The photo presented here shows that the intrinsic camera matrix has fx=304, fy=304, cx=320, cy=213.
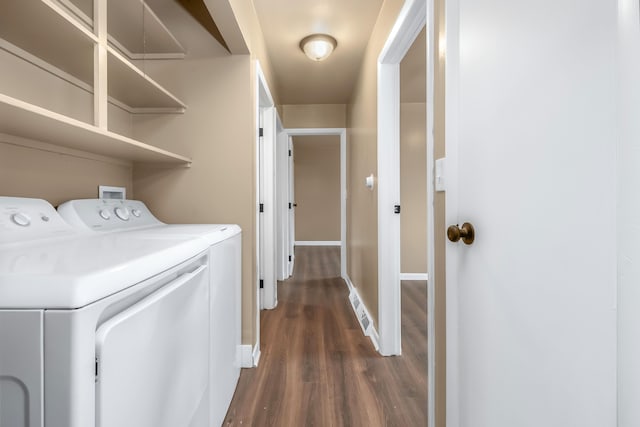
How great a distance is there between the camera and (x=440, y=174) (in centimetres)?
107

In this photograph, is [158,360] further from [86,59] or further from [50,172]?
[86,59]

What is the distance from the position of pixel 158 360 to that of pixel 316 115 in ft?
12.0

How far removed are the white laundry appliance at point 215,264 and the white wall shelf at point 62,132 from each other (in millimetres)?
242

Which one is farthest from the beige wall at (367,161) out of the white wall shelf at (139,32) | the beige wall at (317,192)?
the beige wall at (317,192)

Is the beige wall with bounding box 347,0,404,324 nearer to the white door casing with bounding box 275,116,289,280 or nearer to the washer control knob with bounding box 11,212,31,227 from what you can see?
the white door casing with bounding box 275,116,289,280

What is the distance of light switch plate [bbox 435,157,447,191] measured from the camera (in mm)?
1033

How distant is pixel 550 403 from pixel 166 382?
86 centimetres

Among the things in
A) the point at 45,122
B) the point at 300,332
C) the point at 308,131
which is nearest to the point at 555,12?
the point at 45,122

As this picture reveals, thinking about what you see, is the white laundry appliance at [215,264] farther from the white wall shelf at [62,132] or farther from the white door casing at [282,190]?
the white door casing at [282,190]

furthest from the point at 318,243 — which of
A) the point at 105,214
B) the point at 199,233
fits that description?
the point at 199,233

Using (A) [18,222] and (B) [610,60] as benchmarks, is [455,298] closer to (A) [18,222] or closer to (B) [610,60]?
(B) [610,60]

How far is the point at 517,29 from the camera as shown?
0.68 meters

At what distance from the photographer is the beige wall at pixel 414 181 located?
3795 mm

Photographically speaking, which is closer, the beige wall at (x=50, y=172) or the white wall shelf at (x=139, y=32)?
the beige wall at (x=50, y=172)
